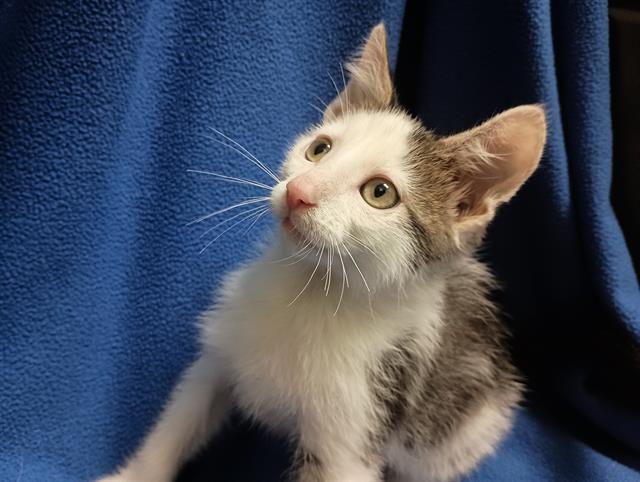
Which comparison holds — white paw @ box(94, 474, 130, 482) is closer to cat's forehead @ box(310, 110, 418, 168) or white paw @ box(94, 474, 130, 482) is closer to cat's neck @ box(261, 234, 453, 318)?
cat's neck @ box(261, 234, 453, 318)

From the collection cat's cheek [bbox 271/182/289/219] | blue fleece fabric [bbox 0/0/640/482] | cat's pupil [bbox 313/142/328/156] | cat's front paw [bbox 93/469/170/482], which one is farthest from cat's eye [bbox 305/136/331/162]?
cat's front paw [bbox 93/469/170/482]

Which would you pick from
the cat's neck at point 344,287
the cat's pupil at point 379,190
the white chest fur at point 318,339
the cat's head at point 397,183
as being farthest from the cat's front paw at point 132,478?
the cat's pupil at point 379,190

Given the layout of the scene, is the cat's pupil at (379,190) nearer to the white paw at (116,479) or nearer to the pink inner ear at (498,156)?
the pink inner ear at (498,156)

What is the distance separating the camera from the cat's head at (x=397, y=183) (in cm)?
77


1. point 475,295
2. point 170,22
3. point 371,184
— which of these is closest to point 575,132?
point 475,295

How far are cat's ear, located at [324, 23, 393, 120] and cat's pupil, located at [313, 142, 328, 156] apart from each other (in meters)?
0.10

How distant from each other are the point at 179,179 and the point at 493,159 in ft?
1.84

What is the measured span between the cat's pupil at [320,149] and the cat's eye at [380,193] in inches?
4.5

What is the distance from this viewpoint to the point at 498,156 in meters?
0.81

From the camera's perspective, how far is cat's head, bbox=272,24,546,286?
771 millimetres

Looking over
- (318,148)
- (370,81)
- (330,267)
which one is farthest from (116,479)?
(370,81)

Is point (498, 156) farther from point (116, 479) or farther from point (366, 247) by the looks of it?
point (116, 479)

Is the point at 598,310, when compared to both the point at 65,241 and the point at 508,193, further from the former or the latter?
the point at 65,241

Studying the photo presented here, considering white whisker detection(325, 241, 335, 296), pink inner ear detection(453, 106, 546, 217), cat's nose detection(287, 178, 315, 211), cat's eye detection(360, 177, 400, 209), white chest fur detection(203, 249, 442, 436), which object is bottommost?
white chest fur detection(203, 249, 442, 436)
